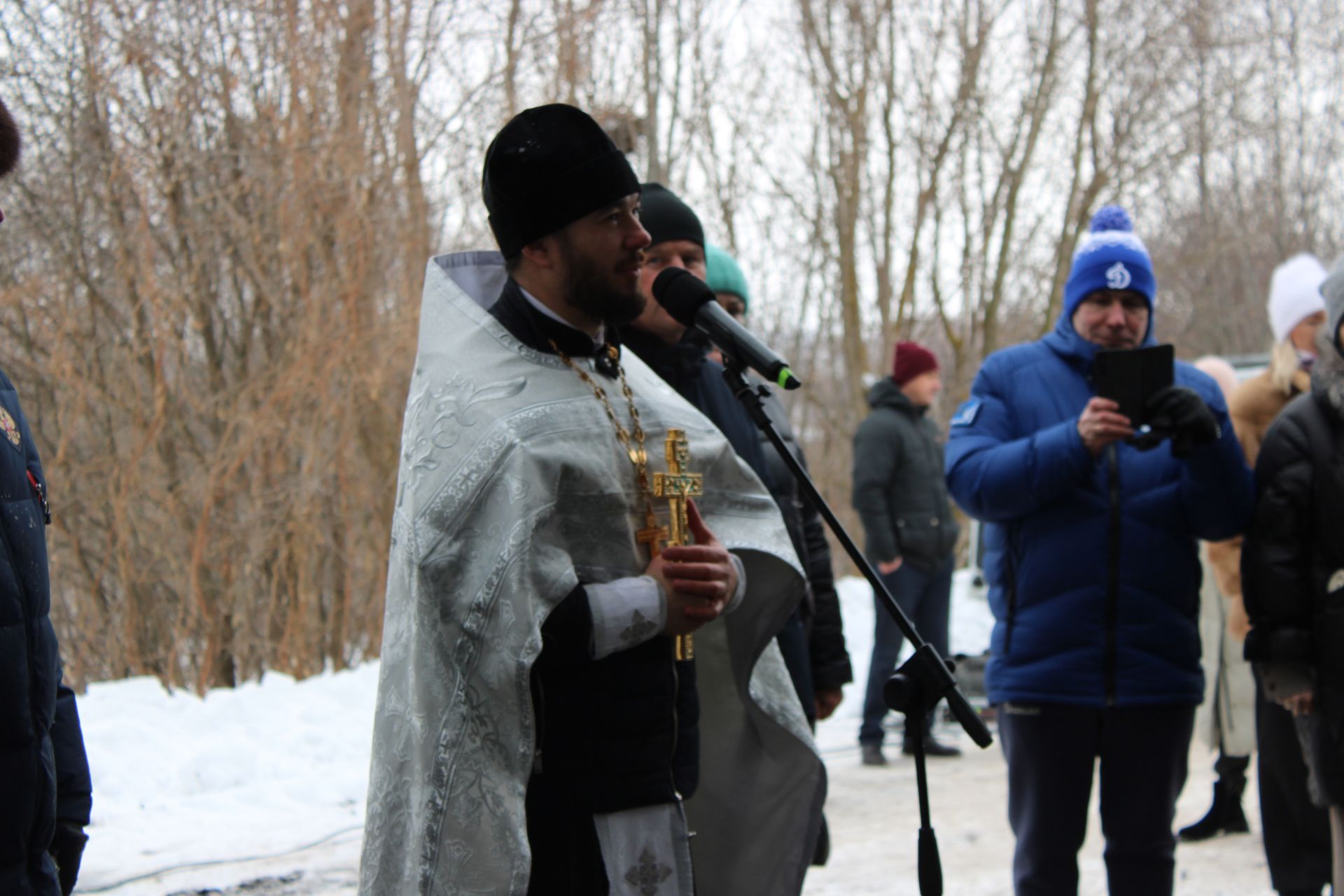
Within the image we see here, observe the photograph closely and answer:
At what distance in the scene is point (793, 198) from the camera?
14.9 meters

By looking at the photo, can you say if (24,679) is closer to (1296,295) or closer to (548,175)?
(548,175)

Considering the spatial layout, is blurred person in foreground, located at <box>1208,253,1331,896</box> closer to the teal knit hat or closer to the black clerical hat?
the teal knit hat

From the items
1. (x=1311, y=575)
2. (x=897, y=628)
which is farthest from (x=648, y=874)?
(x=897, y=628)

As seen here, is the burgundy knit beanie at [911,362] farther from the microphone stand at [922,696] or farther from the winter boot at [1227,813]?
the microphone stand at [922,696]

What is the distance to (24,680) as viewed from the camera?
194cm

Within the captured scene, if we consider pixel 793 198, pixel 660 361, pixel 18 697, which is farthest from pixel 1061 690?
pixel 793 198

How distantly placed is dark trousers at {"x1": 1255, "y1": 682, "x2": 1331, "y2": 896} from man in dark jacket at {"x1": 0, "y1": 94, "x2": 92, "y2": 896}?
3.15 meters

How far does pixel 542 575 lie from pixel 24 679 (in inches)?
30.0

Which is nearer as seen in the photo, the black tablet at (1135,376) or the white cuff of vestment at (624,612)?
the white cuff of vestment at (624,612)

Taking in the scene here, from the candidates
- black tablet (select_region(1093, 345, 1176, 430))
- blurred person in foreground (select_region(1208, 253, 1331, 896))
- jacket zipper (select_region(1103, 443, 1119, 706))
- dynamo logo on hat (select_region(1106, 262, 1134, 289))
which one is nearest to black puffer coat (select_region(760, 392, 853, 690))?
jacket zipper (select_region(1103, 443, 1119, 706))

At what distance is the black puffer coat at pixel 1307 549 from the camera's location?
130 inches

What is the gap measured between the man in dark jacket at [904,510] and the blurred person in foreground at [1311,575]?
3467 millimetres

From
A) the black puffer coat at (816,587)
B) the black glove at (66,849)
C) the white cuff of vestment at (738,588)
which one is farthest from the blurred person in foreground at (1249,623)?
the black glove at (66,849)

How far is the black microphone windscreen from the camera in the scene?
2.44 metres
